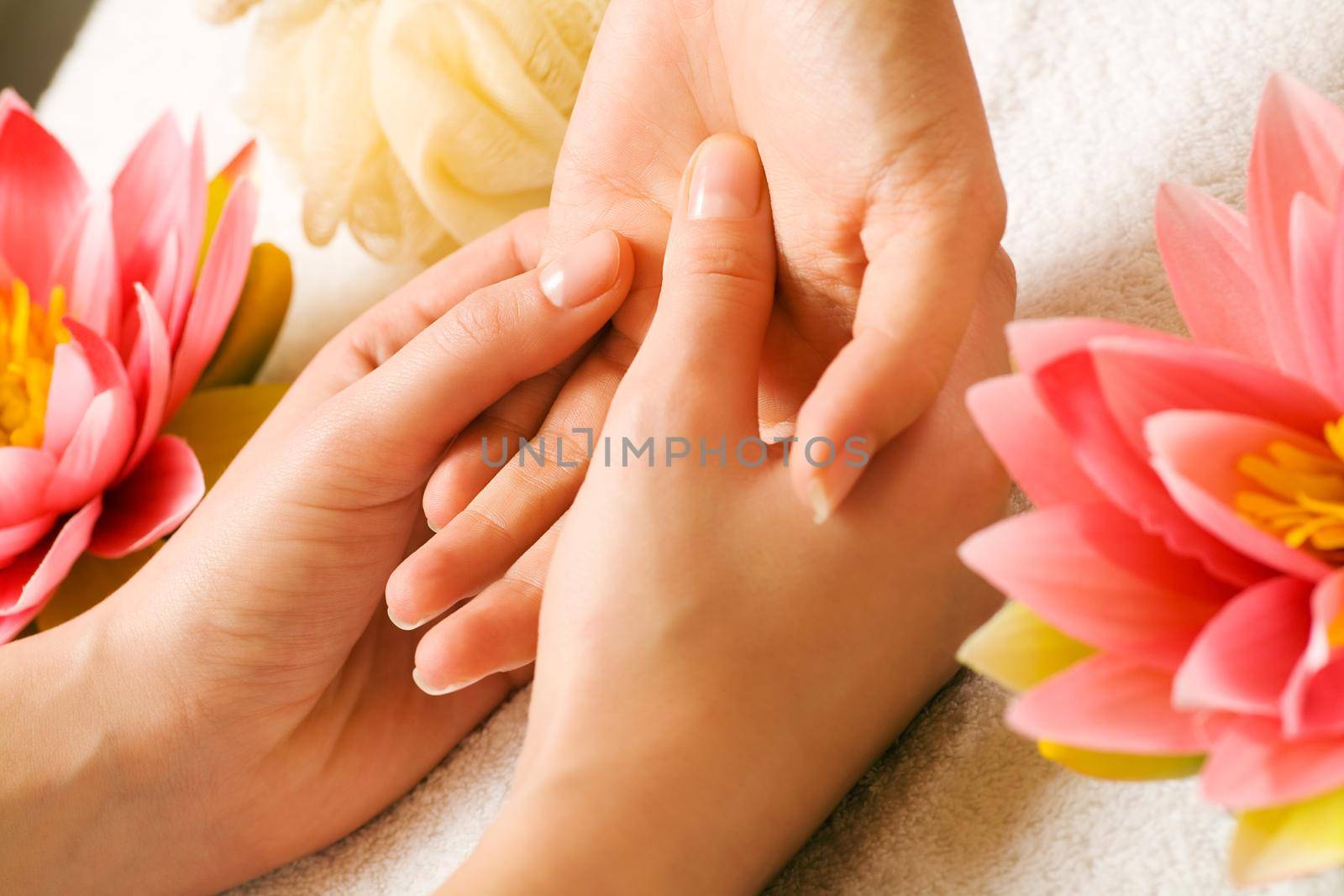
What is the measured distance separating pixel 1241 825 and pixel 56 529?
62 cm

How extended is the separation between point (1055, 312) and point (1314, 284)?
0.28 meters

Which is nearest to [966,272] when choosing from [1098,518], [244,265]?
[1098,518]

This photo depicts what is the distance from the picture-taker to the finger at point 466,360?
0.56m

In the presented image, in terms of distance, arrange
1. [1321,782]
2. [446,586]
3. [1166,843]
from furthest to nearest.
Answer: [446,586], [1166,843], [1321,782]

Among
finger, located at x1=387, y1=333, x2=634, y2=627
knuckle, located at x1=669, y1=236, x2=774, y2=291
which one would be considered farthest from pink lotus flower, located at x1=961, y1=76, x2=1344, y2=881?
finger, located at x1=387, y1=333, x2=634, y2=627

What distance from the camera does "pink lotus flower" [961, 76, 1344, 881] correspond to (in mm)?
240

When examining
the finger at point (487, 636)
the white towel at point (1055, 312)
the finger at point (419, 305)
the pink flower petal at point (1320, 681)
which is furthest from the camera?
the finger at point (419, 305)

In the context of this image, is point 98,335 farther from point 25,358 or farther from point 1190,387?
point 1190,387

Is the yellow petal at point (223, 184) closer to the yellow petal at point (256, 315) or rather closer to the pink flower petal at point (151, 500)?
the yellow petal at point (256, 315)

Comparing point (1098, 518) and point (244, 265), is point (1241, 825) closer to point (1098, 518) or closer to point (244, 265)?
point (1098, 518)

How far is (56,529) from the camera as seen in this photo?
2.13 ft

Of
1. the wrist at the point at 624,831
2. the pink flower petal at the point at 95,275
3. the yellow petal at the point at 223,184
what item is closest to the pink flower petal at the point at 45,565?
the pink flower petal at the point at 95,275

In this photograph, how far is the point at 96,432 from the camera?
0.60m

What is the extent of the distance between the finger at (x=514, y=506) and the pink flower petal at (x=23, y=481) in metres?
0.20
